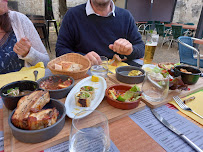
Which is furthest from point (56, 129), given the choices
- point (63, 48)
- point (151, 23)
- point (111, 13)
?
point (151, 23)

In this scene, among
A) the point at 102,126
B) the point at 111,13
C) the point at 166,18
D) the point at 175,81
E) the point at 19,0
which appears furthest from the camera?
the point at 166,18

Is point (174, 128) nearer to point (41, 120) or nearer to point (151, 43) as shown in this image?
point (41, 120)

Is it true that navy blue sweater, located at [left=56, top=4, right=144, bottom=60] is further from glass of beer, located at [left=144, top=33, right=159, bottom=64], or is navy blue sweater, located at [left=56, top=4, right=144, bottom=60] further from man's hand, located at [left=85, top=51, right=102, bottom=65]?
man's hand, located at [left=85, top=51, right=102, bottom=65]

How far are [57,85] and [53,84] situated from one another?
35 millimetres

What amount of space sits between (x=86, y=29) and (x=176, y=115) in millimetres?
1665

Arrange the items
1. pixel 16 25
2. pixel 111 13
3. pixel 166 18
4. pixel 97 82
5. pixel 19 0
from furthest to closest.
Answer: pixel 166 18, pixel 19 0, pixel 111 13, pixel 16 25, pixel 97 82

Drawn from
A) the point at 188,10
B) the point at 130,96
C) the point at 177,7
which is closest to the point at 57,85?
the point at 130,96

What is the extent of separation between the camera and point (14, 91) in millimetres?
873

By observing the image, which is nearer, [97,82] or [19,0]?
[97,82]

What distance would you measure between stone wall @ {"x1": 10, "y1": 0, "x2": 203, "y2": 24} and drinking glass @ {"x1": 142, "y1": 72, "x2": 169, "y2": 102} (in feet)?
32.1

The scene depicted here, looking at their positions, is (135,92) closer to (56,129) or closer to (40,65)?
(56,129)

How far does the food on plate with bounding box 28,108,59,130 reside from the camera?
62 cm

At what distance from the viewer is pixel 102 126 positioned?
0.59 metres

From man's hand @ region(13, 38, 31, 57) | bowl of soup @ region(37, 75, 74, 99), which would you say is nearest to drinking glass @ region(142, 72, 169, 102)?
bowl of soup @ region(37, 75, 74, 99)
